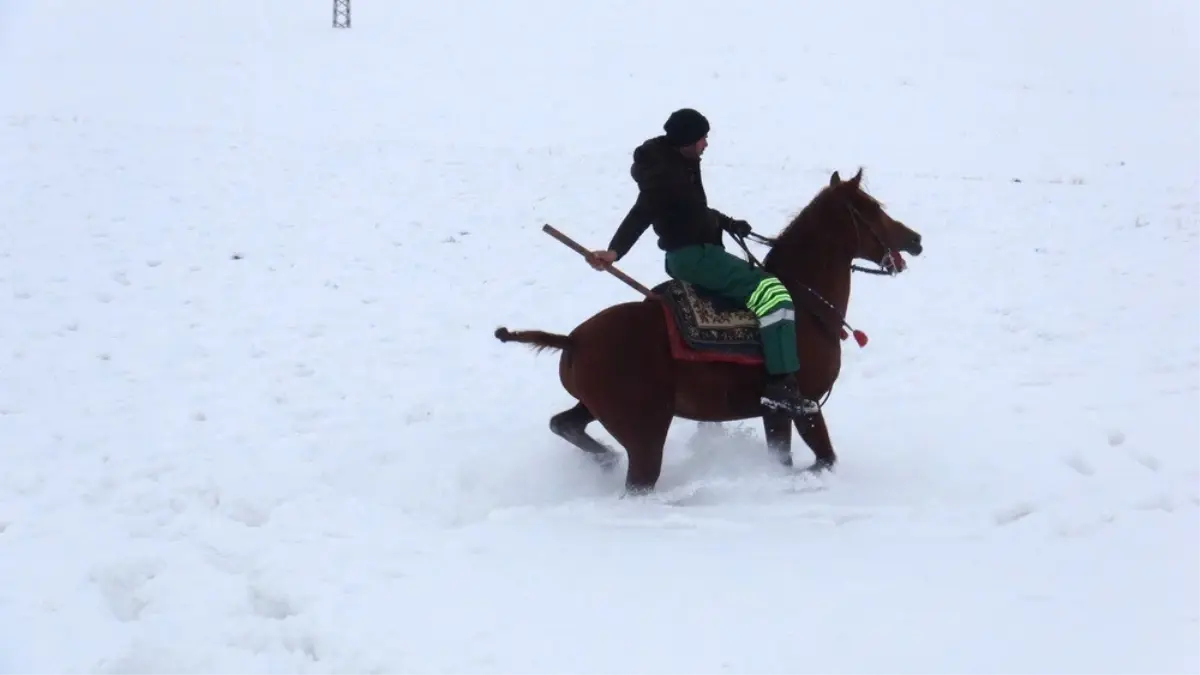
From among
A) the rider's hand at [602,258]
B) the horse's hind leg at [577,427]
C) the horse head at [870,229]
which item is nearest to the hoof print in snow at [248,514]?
the horse's hind leg at [577,427]

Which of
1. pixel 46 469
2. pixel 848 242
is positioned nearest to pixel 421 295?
pixel 46 469

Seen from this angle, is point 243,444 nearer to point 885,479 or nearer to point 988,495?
point 885,479

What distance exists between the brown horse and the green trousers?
0.08 metres

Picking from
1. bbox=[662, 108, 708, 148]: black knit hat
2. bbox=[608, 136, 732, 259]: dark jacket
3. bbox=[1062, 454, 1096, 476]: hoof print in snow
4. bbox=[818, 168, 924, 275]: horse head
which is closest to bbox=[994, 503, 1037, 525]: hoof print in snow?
bbox=[1062, 454, 1096, 476]: hoof print in snow

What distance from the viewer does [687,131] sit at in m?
5.59

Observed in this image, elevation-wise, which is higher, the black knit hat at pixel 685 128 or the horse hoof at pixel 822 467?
the black knit hat at pixel 685 128

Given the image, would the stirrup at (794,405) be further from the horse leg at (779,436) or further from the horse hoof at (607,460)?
the horse hoof at (607,460)

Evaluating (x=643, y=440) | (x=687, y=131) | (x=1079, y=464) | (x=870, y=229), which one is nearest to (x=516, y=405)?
(x=643, y=440)

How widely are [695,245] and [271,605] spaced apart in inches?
118

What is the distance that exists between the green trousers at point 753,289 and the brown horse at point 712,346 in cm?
8

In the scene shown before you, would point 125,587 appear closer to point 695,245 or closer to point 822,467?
point 695,245

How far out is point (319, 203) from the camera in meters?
12.3

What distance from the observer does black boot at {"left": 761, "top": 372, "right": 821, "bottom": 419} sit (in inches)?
222

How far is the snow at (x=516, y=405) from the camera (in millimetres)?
4148
